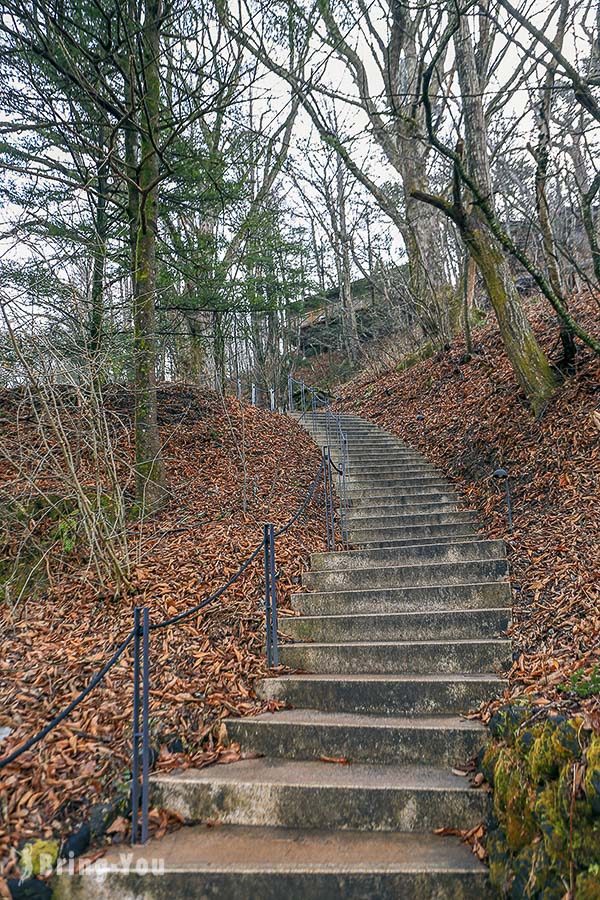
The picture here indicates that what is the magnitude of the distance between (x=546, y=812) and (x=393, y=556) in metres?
3.06

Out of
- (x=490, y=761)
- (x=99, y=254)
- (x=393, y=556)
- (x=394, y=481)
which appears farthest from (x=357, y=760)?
(x=99, y=254)

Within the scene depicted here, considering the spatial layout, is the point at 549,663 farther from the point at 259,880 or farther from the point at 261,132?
the point at 261,132

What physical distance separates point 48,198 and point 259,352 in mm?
9517

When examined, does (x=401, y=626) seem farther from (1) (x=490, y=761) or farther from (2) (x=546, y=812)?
(2) (x=546, y=812)

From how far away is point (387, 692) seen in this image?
11.0ft

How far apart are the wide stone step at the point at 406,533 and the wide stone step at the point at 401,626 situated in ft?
5.47

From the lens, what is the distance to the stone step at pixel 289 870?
2.26 meters

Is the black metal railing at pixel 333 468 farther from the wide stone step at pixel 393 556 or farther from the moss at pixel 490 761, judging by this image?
the moss at pixel 490 761

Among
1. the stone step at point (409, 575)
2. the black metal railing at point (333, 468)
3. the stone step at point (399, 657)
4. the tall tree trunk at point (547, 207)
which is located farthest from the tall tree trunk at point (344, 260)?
the stone step at point (399, 657)

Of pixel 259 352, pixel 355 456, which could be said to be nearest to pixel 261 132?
pixel 355 456

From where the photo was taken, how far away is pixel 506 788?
7.95 feet

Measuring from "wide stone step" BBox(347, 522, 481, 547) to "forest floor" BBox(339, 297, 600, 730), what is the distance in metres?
0.33

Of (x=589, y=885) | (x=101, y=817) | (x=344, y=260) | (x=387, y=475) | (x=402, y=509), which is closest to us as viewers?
(x=589, y=885)

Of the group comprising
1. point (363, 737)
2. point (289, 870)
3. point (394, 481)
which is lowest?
point (289, 870)
